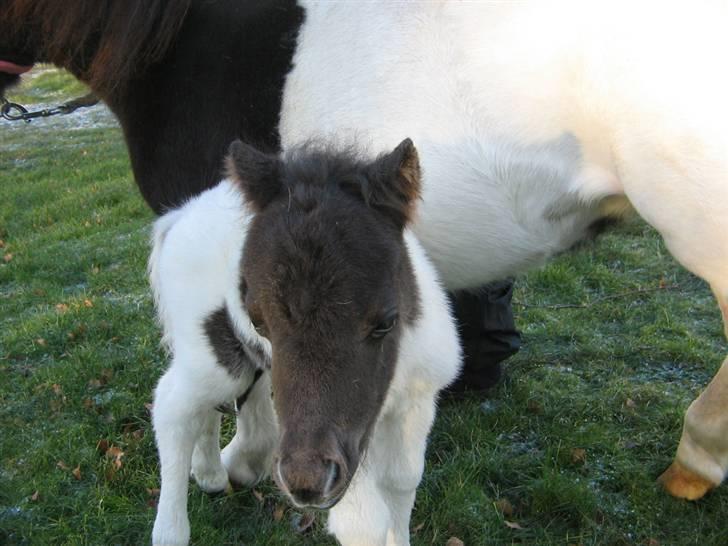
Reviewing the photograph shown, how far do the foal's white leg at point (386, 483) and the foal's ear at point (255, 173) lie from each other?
0.79m

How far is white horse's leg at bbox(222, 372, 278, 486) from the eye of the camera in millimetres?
3141

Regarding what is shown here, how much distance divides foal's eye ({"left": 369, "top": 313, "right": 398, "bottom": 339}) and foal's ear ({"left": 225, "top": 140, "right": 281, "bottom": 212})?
1.69 feet

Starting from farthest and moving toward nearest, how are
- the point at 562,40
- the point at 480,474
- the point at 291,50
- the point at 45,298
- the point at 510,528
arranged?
the point at 45,298, the point at 480,474, the point at 510,528, the point at 291,50, the point at 562,40

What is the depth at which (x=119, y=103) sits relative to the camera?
3.04 m

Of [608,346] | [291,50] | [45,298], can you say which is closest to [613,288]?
[608,346]

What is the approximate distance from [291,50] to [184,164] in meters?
0.60

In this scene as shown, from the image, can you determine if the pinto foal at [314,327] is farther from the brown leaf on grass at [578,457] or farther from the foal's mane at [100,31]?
the brown leaf on grass at [578,457]

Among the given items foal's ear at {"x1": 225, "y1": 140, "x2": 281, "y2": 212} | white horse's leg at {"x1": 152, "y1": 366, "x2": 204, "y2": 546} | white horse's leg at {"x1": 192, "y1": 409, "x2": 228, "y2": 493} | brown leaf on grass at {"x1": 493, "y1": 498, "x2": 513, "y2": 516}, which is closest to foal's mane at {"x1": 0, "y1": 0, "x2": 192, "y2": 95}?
foal's ear at {"x1": 225, "y1": 140, "x2": 281, "y2": 212}

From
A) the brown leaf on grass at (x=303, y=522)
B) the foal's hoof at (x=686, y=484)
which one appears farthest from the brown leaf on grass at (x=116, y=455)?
the foal's hoof at (x=686, y=484)

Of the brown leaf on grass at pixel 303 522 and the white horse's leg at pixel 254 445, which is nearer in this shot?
the brown leaf on grass at pixel 303 522

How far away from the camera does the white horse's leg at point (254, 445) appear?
3.14 meters

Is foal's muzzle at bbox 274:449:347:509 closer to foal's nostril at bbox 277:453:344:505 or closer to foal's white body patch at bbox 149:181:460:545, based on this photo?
foal's nostril at bbox 277:453:344:505

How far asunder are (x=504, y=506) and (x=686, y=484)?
721 mm

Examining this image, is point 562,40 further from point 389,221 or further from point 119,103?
point 119,103
